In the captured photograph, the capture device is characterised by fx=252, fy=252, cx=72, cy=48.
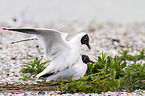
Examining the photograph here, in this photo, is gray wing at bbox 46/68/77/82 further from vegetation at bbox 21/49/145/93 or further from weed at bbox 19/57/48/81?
weed at bbox 19/57/48/81

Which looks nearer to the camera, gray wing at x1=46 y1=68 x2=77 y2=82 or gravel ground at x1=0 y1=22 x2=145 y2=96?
gray wing at x1=46 y1=68 x2=77 y2=82

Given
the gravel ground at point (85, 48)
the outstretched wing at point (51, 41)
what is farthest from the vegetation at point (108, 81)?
the outstretched wing at point (51, 41)

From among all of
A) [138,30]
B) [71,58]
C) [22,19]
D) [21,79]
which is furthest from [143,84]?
[22,19]

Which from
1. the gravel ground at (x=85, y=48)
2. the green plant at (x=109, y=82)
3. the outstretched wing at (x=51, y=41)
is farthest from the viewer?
the gravel ground at (x=85, y=48)

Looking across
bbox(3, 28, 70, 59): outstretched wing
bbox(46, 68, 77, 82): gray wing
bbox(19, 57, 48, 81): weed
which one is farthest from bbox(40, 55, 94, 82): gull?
bbox(19, 57, 48, 81): weed

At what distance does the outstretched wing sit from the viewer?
3270 millimetres

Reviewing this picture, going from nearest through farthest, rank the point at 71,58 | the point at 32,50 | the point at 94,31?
the point at 71,58 < the point at 32,50 < the point at 94,31

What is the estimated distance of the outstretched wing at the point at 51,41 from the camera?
327cm

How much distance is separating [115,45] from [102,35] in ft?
4.20

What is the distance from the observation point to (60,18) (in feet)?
42.9

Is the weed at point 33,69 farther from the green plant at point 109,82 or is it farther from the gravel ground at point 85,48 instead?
the green plant at point 109,82

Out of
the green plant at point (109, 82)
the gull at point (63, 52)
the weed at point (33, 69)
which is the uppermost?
the gull at point (63, 52)

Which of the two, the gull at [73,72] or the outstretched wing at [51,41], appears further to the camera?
the gull at [73,72]

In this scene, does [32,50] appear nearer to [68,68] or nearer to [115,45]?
[115,45]
